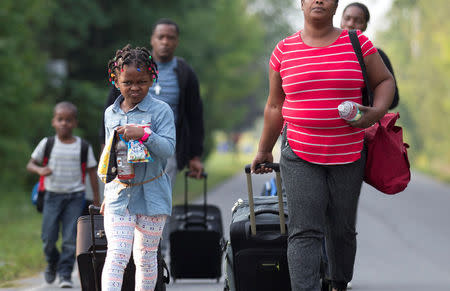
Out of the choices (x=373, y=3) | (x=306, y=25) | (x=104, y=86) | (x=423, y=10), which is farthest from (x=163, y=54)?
(x=423, y=10)

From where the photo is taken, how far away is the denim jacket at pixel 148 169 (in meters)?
5.23

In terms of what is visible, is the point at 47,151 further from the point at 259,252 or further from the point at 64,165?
the point at 259,252

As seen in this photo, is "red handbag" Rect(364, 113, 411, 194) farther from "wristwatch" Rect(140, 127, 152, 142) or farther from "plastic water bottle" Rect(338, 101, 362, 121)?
"wristwatch" Rect(140, 127, 152, 142)

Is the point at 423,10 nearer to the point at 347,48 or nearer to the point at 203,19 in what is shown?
the point at 203,19

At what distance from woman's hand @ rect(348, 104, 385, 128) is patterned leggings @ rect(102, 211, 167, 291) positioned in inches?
48.7

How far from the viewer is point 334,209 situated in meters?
5.30

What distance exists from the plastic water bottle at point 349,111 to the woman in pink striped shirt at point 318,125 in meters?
0.04

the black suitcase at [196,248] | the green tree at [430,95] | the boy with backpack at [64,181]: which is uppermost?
the green tree at [430,95]

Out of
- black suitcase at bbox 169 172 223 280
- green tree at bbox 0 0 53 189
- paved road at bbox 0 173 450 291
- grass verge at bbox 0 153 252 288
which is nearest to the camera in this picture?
black suitcase at bbox 169 172 223 280

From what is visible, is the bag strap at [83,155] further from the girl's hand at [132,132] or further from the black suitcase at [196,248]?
the girl's hand at [132,132]

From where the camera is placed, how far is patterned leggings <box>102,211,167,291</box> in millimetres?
5129

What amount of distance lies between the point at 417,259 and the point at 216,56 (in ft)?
67.1

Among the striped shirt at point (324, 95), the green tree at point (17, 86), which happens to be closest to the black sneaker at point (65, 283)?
the striped shirt at point (324, 95)

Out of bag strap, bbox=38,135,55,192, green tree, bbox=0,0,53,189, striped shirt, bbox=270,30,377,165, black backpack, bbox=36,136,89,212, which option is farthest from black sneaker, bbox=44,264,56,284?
green tree, bbox=0,0,53,189
